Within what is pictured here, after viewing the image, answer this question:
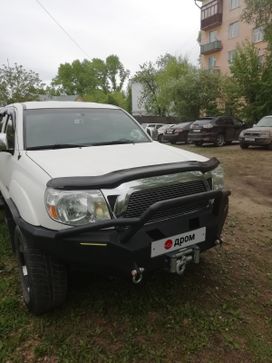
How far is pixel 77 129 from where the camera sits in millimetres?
3652

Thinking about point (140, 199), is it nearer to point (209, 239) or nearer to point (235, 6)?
point (209, 239)

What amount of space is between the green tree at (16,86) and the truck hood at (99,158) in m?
19.1

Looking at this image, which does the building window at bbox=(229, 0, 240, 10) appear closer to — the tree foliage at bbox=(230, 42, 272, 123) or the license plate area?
the tree foliage at bbox=(230, 42, 272, 123)

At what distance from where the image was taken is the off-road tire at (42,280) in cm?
250

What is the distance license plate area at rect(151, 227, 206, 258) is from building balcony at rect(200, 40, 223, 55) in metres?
40.8

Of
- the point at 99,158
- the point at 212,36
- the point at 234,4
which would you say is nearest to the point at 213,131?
the point at 99,158

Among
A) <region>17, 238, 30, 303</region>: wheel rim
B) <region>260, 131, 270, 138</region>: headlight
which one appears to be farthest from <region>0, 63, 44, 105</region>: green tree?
<region>17, 238, 30, 303</region>: wheel rim

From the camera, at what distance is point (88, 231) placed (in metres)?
2.24

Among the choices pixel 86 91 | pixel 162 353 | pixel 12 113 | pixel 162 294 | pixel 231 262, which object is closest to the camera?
pixel 162 353

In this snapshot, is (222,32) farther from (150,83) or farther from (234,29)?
(150,83)

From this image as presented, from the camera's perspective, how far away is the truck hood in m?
2.55

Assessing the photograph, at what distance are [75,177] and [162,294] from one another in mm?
1483

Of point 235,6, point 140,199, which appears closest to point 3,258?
point 140,199

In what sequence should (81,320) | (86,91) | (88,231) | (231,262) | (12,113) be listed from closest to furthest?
1. (88,231)
2. (81,320)
3. (231,262)
4. (12,113)
5. (86,91)
